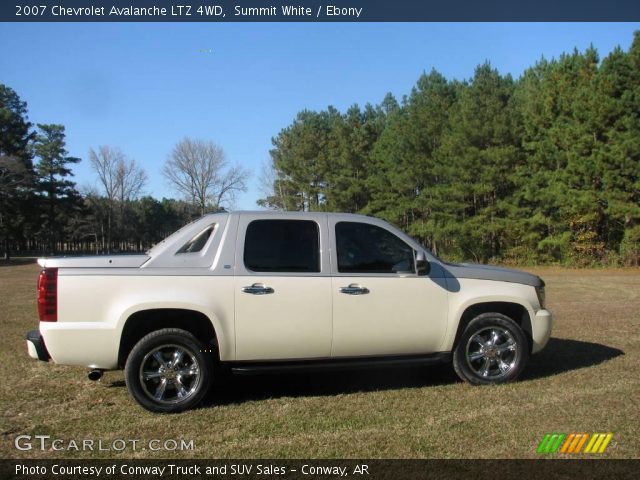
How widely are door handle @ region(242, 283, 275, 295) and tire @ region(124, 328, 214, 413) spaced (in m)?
0.67

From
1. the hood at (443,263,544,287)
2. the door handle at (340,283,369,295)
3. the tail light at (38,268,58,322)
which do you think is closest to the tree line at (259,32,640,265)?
the hood at (443,263,544,287)

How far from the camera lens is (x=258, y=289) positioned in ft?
17.2

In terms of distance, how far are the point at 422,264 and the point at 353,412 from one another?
1.60 metres

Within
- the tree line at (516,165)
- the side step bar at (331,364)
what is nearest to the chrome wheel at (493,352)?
the side step bar at (331,364)

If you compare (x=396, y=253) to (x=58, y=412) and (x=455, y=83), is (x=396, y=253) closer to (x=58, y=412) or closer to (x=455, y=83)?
(x=58, y=412)

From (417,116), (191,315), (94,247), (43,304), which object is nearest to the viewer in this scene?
(43,304)

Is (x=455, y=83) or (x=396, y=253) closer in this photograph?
(x=396, y=253)

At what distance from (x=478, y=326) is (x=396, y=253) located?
3.87 ft

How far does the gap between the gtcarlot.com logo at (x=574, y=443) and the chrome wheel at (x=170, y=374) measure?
3.04 m

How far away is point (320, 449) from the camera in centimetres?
420

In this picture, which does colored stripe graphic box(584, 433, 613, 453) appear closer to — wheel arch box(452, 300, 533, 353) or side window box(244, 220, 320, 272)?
wheel arch box(452, 300, 533, 353)

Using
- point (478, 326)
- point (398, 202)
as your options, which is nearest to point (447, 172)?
point (398, 202)

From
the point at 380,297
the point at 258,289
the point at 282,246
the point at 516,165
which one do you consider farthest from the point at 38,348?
the point at 516,165

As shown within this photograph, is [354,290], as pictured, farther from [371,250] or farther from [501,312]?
[501,312]
